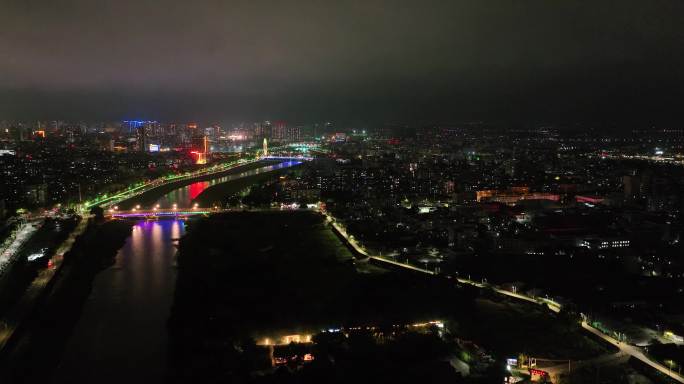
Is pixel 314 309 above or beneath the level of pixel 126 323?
above

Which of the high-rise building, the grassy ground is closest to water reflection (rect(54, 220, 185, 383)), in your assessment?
the grassy ground

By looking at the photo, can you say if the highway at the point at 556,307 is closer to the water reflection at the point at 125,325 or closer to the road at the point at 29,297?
the water reflection at the point at 125,325

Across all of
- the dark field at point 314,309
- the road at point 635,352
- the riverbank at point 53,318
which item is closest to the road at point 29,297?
the riverbank at point 53,318

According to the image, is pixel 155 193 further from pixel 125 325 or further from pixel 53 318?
pixel 125 325

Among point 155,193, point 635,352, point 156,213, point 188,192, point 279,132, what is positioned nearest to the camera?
point 635,352

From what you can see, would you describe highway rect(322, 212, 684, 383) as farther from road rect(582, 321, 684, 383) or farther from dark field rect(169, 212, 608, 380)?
dark field rect(169, 212, 608, 380)

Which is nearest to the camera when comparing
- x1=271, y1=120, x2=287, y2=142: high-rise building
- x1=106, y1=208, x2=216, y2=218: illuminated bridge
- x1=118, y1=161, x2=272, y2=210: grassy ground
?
x1=106, y1=208, x2=216, y2=218: illuminated bridge

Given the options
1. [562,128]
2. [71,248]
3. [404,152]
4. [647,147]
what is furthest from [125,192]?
[562,128]

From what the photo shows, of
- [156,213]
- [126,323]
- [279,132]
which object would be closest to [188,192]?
[156,213]
